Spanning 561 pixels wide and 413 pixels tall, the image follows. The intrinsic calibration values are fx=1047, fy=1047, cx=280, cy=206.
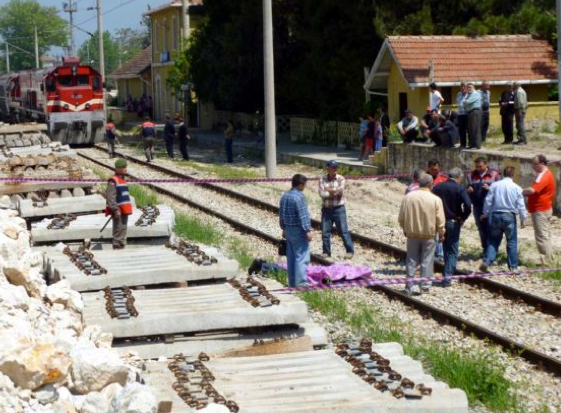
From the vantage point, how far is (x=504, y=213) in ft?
49.0

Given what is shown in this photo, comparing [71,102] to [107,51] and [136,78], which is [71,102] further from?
[107,51]

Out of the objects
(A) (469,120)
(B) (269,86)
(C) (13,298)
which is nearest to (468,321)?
(C) (13,298)

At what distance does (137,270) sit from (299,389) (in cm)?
332

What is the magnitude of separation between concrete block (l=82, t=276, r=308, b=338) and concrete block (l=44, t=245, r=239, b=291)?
52cm

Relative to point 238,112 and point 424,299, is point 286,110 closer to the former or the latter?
point 238,112

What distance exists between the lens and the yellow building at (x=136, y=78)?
70250 millimetres

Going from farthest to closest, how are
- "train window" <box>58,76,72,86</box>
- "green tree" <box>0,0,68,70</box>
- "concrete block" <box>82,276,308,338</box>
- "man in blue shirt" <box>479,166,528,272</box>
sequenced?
"green tree" <box>0,0,68,70</box> → "train window" <box>58,76,72,86</box> → "man in blue shirt" <box>479,166,528,272</box> → "concrete block" <box>82,276,308,338</box>

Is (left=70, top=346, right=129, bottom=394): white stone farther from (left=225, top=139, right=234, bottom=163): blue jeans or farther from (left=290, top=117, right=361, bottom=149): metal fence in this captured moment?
(left=290, top=117, right=361, bottom=149): metal fence

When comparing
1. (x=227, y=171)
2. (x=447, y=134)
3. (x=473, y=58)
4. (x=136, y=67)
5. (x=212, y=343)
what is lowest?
(x=227, y=171)

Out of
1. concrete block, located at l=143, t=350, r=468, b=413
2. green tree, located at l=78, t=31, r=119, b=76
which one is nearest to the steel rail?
concrete block, located at l=143, t=350, r=468, b=413

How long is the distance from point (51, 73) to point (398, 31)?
49.7ft

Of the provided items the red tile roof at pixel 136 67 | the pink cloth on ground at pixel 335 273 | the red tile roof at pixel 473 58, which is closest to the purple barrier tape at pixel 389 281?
the pink cloth on ground at pixel 335 273

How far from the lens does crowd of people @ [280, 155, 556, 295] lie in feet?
43.2

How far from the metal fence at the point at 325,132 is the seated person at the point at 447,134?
8953 millimetres
